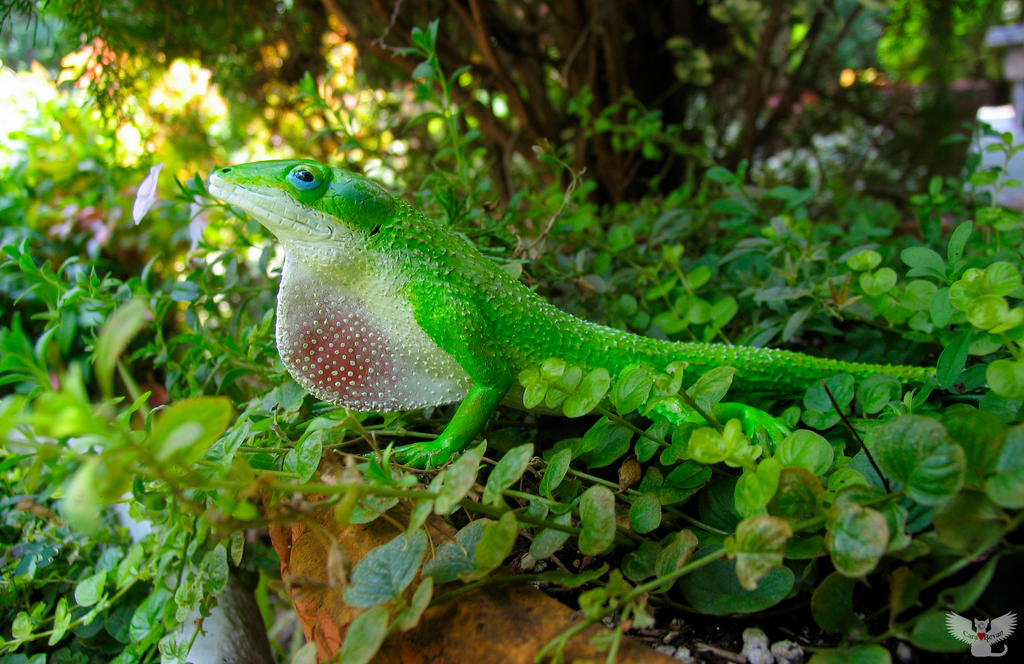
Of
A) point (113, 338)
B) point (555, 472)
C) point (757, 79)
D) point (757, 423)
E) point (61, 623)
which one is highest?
point (113, 338)

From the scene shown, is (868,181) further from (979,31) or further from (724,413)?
(724,413)

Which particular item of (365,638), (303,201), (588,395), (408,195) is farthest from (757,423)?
(408,195)

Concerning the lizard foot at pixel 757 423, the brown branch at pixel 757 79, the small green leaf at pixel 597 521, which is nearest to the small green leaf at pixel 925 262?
the lizard foot at pixel 757 423

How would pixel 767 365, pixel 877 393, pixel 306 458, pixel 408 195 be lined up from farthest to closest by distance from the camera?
pixel 408 195 < pixel 767 365 < pixel 877 393 < pixel 306 458

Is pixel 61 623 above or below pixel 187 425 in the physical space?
below

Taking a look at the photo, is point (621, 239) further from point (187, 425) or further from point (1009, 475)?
point (187, 425)

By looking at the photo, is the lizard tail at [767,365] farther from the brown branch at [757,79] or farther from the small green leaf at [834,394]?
the brown branch at [757,79]

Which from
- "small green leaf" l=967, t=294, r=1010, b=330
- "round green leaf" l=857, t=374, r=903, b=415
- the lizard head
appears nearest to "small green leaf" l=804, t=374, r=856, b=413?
"round green leaf" l=857, t=374, r=903, b=415
